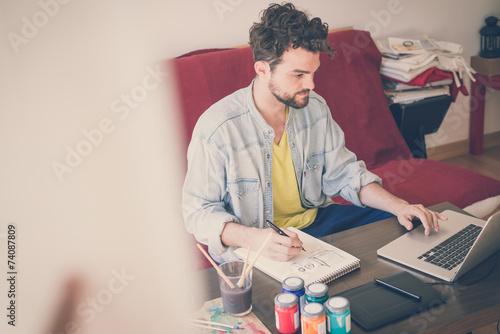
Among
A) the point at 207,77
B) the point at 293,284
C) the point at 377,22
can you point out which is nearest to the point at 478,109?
the point at 377,22

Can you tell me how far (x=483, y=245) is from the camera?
911 millimetres

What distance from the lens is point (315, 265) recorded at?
3.19 feet

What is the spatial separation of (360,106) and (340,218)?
0.82 m

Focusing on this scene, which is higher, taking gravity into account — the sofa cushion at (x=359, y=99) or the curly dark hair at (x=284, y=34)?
the curly dark hair at (x=284, y=34)

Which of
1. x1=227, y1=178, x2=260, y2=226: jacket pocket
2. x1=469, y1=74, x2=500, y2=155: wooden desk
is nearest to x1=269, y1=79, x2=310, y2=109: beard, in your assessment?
x1=227, y1=178, x2=260, y2=226: jacket pocket

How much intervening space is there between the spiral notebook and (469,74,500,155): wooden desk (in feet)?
6.87

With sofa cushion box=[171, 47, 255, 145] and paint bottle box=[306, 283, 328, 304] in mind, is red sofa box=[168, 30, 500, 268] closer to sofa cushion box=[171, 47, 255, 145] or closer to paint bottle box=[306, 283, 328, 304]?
sofa cushion box=[171, 47, 255, 145]

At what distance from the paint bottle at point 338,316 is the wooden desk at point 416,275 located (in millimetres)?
54

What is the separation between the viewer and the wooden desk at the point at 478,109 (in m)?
2.68

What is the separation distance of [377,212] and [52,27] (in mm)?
1295

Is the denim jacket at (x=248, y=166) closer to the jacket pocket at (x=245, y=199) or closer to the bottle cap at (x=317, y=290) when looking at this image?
the jacket pocket at (x=245, y=199)

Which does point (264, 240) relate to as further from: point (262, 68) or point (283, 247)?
point (262, 68)

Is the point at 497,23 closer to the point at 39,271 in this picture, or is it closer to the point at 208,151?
the point at 208,151

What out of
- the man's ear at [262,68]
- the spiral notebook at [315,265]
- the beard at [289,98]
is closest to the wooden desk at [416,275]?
the spiral notebook at [315,265]
